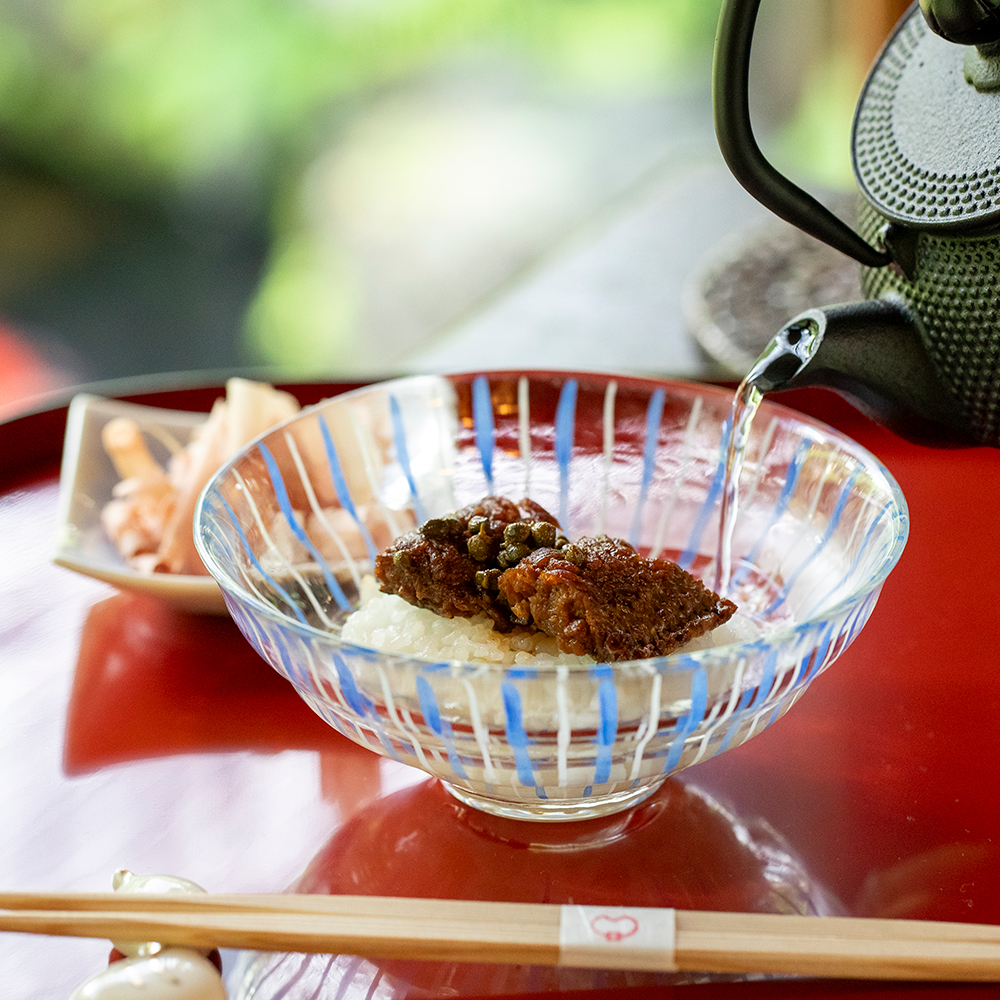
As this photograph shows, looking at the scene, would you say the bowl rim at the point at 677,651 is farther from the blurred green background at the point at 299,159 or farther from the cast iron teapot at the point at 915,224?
the blurred green background at the point at 299,159

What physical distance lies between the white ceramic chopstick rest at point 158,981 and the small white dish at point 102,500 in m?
0.35

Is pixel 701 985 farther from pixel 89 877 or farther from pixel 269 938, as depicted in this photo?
pixel 89 877

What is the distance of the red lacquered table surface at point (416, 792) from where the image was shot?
2.44ft

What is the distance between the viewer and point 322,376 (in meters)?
1.45

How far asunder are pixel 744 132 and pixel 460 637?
16.2 inches

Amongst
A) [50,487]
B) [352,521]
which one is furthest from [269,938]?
[50,487]

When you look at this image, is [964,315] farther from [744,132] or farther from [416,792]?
[416,792]

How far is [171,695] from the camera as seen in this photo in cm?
97

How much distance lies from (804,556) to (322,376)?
725mm

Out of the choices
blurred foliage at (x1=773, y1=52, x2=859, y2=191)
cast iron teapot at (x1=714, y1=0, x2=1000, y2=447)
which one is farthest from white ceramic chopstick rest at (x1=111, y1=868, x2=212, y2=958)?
blurred foliage at (x1=773, y1=52, x2=859, y2=191)

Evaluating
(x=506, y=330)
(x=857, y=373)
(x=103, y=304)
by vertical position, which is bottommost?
(x=103, y=304)

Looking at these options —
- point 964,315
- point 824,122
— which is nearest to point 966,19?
point 964,315

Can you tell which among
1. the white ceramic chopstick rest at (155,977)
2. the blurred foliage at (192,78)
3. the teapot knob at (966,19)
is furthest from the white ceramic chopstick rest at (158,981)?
the blurred foliage at (192,78)

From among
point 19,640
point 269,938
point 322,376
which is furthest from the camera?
point 322,376
